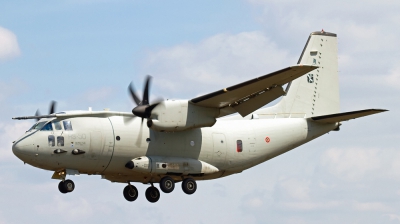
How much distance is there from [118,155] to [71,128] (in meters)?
1.97

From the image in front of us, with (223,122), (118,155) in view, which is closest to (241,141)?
(223,122)

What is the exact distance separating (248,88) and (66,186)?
7.48 metres

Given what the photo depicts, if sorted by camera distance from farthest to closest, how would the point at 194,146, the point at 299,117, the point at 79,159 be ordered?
the point at 299,117, the point at 194,146, the point at 79,159

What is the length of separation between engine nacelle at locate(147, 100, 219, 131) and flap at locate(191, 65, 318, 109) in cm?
33

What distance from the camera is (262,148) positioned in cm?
3275

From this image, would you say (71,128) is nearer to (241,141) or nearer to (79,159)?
(79,159)

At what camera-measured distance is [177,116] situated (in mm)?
29328

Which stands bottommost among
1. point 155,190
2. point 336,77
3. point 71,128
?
point 155,190

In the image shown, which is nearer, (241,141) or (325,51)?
(241,141)

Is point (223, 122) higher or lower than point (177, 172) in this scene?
higher

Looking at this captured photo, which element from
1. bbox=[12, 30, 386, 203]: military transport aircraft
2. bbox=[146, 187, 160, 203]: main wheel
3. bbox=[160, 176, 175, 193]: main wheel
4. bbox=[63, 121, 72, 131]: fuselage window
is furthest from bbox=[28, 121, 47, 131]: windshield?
bbox=[146, 187, 160, 203]: main wheel

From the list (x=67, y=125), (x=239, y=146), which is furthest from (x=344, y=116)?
(x=67, y=125)

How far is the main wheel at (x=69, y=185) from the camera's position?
2923 cm

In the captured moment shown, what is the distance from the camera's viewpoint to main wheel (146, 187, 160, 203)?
3197cm
